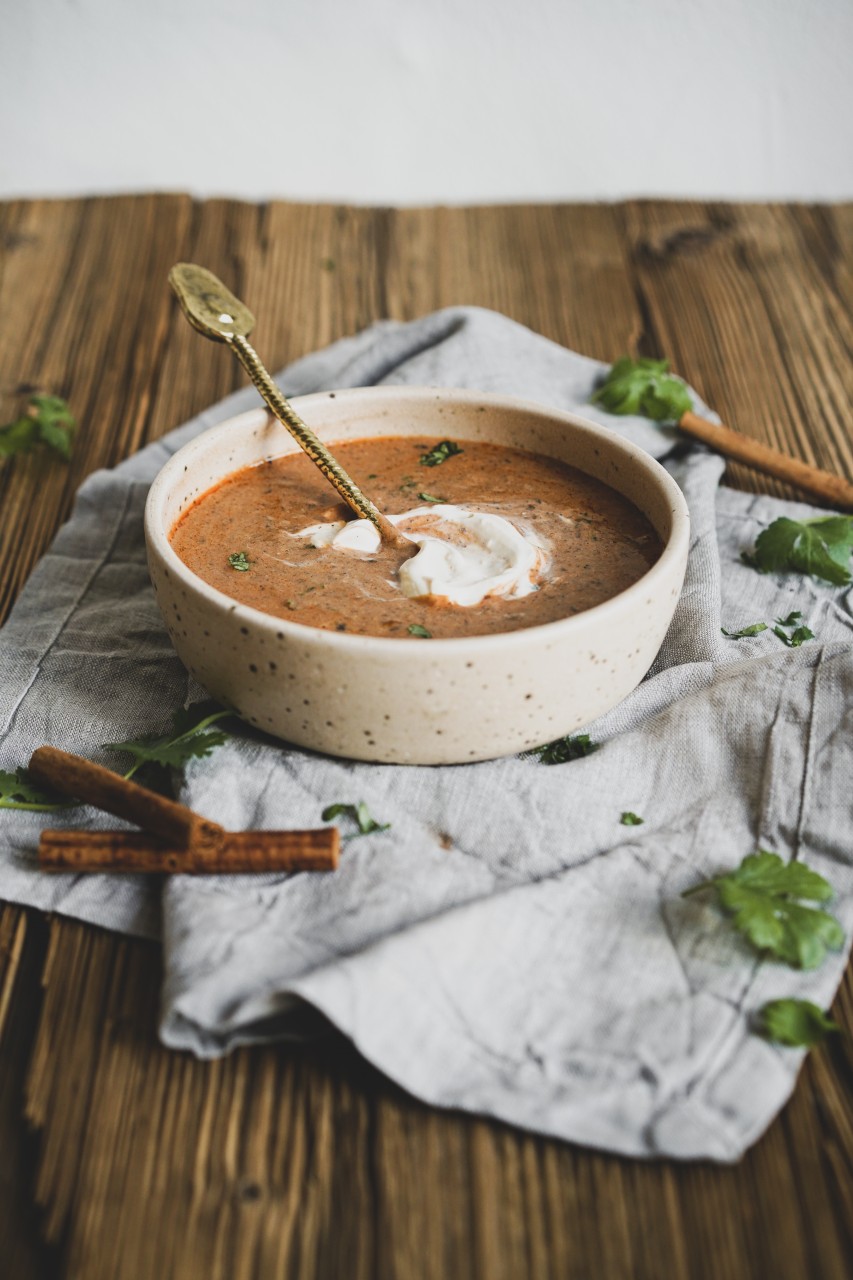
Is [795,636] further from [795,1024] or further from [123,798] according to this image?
[123,798]

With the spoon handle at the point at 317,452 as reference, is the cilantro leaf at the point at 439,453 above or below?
below

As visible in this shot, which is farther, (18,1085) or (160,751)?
(160,751)

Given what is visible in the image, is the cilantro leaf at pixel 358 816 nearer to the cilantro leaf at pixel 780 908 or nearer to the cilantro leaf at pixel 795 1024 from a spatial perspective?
the cilantro leaf at pixel 780 908

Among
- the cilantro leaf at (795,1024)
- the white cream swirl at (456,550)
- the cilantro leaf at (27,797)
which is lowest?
the cilantro leaf at (27,797)

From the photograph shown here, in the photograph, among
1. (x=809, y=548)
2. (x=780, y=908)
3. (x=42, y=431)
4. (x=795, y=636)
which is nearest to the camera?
(x=780, y=908)

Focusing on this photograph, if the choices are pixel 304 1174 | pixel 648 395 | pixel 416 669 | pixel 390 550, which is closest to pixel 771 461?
pixel 648 395

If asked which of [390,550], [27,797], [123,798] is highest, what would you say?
[390,550]

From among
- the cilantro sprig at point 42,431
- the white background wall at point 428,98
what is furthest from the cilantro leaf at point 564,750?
the white background wall at point 428,98
